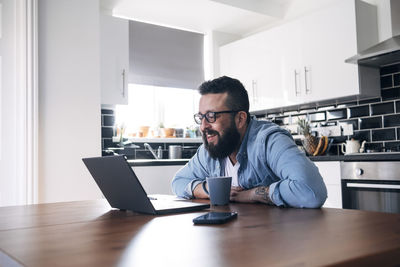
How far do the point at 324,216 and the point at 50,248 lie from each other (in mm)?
704

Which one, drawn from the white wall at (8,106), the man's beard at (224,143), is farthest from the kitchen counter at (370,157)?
the white wall at (8,106)

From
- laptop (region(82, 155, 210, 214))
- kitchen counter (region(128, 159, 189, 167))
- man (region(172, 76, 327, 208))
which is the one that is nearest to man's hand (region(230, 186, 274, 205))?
man (region(172, 76, 327, 208))

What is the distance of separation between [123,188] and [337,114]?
3.17 meters

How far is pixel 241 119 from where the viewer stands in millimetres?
2057

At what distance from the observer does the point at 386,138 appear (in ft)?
12.0

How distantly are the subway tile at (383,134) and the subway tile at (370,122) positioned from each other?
53 millimetres

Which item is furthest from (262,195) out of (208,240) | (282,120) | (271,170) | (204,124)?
(282,120)

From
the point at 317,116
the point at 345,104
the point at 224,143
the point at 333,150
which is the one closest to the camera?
the point at 224,143

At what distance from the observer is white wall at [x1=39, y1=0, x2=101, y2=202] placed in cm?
321

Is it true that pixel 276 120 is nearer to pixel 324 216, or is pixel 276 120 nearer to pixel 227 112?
pixel 227 112

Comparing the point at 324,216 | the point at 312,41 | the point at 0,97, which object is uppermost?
the point at 312,41

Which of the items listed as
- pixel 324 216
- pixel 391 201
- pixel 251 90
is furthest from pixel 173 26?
pixel 324 216

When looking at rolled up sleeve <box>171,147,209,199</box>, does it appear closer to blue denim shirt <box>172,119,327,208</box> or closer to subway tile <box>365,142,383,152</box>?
blue denim shirt <box>172,119,327,208</box>

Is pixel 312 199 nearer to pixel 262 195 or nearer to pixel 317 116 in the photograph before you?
pixel 262 195
